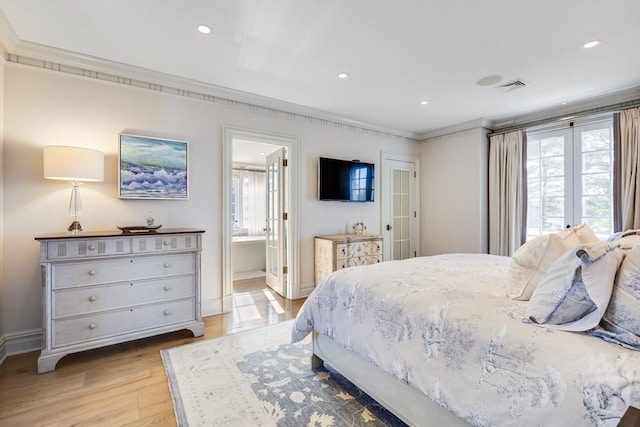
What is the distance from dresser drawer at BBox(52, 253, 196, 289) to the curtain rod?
467 centimetres

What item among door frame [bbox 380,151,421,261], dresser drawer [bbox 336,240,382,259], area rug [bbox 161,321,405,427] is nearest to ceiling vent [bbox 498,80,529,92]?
door frame [bbox 380,151,421,261]

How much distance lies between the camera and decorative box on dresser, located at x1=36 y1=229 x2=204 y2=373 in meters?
2.16

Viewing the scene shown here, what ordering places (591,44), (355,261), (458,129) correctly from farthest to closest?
(458,129)
(355,261)
(591,44)

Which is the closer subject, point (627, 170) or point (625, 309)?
point (625, 309)

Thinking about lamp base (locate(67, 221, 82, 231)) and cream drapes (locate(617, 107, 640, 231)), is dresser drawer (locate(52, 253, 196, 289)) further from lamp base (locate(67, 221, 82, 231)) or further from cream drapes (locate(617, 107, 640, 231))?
cream drapes (locate(617, 107, 640, 231))

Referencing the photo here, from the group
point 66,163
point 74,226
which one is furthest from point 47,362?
point 66,163

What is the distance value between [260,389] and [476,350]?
1.42 meters

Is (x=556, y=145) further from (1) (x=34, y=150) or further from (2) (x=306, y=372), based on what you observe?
(1) (x=34, y=150)

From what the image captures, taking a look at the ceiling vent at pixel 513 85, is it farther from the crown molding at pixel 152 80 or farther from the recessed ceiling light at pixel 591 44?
the crown molding at pixel 152 80

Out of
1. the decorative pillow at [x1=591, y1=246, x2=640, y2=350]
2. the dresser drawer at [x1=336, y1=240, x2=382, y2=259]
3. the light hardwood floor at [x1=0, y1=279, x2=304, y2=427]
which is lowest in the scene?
the light hardwood floor at [x1=0, y1=279, x2=304, y2=427]

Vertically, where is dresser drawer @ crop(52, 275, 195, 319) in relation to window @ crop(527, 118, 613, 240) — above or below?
below

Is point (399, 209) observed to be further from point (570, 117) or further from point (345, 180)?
point (570, 117)

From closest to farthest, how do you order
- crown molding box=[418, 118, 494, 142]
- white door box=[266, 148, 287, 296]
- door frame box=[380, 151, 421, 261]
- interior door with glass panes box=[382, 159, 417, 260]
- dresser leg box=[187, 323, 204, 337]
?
dresser leg box=[187, 323, 204, 337] → white door box=[266, 148, 287, 296] → crown molding box=[418, 118, 494, 142] → door frame box=[380, 151, 421, 261] → interior door with glass panes box=[382, 159, 417, 260]

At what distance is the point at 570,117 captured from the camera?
374 centimetres
